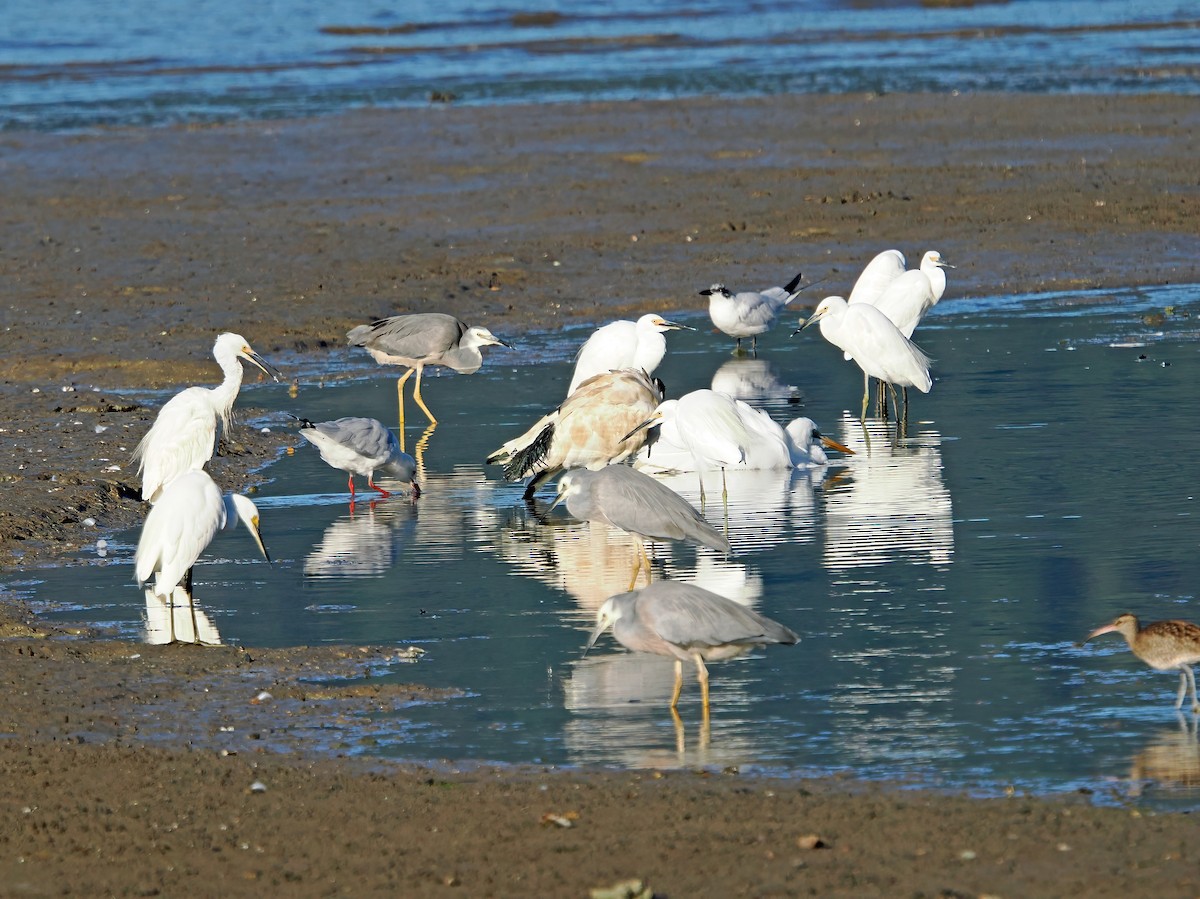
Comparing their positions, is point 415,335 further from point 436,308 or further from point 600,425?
point 436,308

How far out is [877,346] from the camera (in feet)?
44.3

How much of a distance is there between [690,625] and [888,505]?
403 centimetres

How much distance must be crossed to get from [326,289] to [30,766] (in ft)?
40.0

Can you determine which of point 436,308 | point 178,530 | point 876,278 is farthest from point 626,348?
point 178,530

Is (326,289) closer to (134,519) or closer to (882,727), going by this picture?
(134,519)

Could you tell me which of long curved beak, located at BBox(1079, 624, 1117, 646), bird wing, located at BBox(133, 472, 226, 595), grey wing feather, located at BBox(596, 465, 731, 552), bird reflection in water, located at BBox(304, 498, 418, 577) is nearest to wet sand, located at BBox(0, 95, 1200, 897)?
bird wing, located at BBox(133, 472, 226, 595)

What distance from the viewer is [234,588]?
30.9 ft

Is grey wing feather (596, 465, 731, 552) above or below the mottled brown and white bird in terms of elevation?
above

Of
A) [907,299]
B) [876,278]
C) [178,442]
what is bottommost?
[178,442]

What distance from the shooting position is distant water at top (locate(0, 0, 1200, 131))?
111 feet

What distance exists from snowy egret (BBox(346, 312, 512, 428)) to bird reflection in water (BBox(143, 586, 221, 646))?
532cm

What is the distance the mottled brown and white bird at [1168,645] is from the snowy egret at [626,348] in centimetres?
632

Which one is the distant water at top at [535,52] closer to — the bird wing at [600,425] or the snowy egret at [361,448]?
the snowy egret at [361,448]

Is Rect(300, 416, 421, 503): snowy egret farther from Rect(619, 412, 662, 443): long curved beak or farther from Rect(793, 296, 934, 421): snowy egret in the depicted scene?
Rect(793, 296, 934, 421): snowy egret
